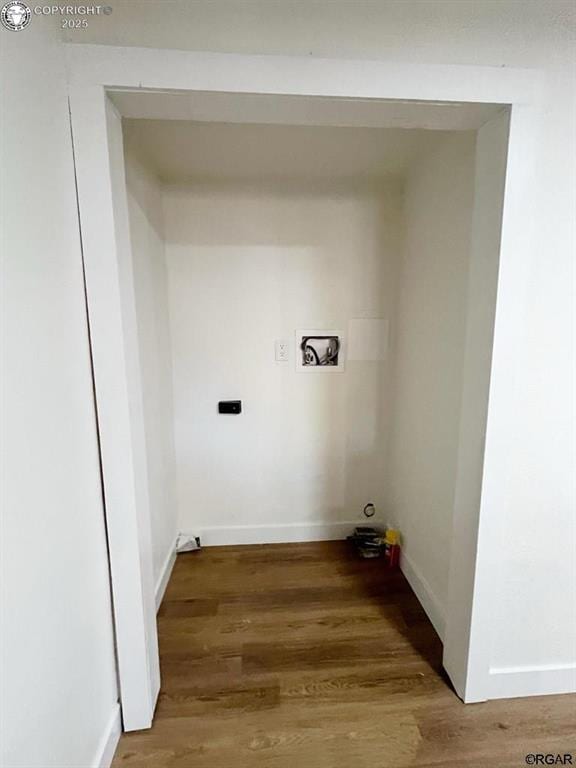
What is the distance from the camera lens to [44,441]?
98cm

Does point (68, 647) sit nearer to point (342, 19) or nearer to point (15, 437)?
point (15, 437)

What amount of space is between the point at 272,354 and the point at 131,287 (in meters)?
1.19

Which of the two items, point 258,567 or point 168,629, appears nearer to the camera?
point 168,629

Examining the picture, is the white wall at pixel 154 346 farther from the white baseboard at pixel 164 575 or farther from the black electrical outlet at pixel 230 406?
the black electrical outlet at pixel 230 406

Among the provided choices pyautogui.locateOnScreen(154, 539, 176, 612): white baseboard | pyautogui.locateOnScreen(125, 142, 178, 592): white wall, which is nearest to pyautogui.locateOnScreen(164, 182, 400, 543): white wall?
pyautogui.locateOnScreen(125, 142, 178, 592): white wall

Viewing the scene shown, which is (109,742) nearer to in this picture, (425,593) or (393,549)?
(425,593)

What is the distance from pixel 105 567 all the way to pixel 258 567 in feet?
4.10

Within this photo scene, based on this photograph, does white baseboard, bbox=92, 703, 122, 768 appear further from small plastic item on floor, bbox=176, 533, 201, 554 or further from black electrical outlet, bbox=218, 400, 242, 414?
black electrical outlet, bbox=218, 400, 242, 414

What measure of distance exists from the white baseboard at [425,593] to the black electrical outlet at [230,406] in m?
1.30

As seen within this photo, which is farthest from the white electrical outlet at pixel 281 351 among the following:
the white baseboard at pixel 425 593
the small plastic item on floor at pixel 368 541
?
the white baseboard at pixel 425 593

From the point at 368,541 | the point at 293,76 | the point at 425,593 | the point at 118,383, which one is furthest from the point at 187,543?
the point at 293,76

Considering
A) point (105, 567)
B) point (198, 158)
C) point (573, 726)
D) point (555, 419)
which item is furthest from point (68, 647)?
point (198, 158)

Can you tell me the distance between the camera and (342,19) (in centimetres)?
114

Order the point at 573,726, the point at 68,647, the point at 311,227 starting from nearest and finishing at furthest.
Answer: the point at 68,647
the point at 573,726
the point at 311,227
